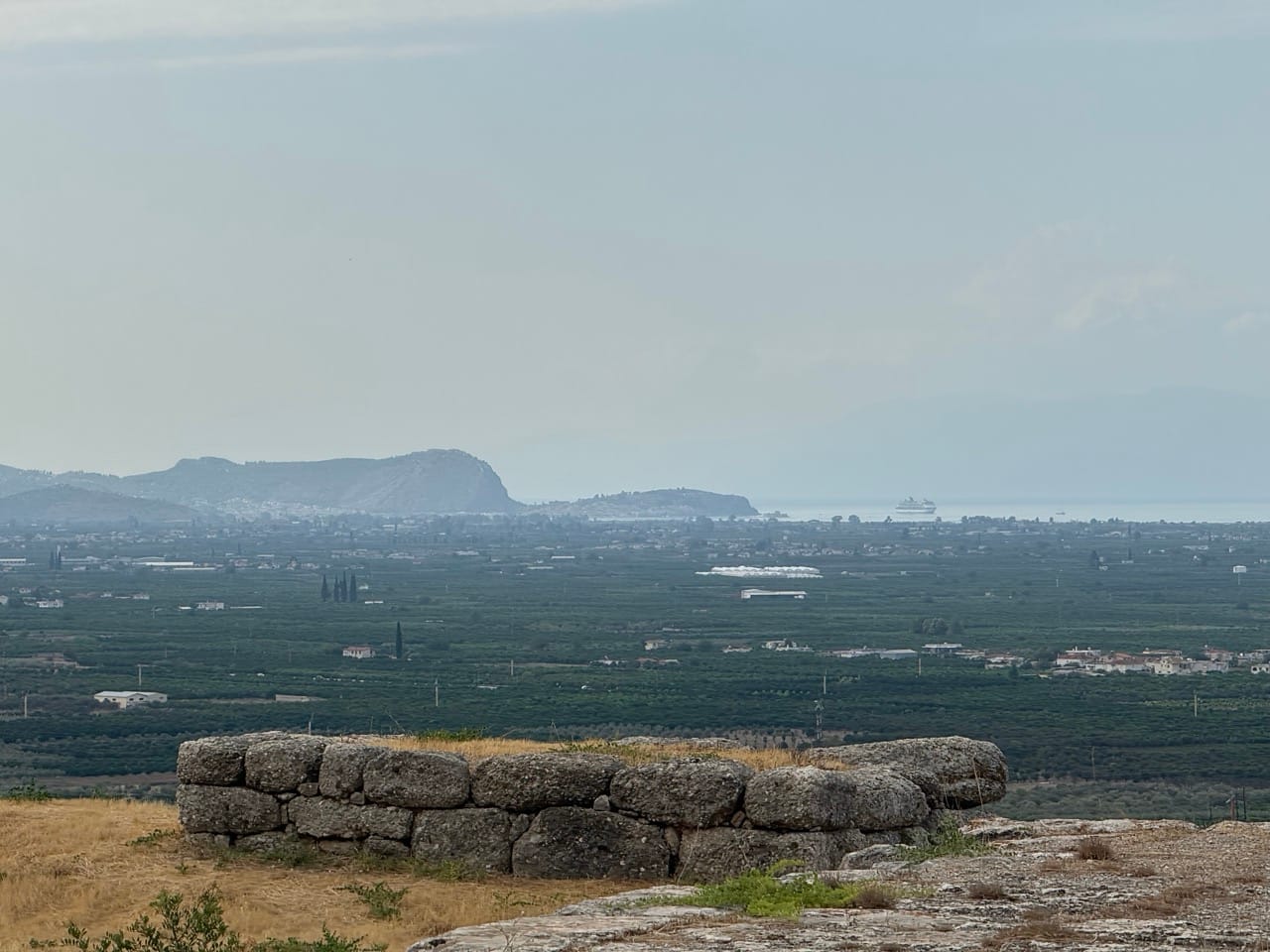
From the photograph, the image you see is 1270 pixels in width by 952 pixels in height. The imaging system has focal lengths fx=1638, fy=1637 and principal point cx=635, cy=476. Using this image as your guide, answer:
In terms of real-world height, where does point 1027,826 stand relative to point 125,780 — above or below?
above

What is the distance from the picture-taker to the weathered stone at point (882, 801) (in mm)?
13430

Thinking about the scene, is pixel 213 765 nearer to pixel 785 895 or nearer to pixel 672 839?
pixel 672 839

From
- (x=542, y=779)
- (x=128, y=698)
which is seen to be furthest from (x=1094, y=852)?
(x=128, y=698)

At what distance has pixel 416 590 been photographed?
166000mm

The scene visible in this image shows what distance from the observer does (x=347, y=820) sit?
1417cm

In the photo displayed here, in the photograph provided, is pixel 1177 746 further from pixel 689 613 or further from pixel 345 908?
pixel 689 613

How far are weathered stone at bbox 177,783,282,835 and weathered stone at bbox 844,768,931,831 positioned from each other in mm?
5057

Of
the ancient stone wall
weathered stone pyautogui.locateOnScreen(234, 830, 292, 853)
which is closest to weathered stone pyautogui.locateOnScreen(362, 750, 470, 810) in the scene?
the ancient stone wall

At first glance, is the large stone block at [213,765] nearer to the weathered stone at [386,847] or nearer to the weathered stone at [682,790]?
the weathered stone at [386,847]

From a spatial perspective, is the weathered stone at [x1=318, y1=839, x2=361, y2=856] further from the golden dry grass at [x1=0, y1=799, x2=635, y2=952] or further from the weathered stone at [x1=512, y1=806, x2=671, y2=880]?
the weathered stone at [x1=512, y1=806, x2=671, y2=880]

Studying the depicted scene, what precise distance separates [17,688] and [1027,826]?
78.0 metres

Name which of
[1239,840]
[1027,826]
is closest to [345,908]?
[1027,826]

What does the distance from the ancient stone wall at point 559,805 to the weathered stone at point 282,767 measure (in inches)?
0.5

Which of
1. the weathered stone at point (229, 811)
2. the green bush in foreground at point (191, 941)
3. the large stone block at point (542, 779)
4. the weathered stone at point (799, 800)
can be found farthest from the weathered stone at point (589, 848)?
the green bush in foreground at point (191, 941)
